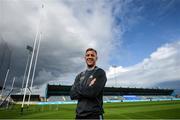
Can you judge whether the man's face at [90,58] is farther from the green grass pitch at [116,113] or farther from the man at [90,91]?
the green grass pitch at [116,113]

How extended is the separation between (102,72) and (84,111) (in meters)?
0.72

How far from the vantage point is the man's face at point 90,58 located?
3053 millimetres

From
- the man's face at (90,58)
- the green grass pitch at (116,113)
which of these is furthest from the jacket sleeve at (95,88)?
the green grass pitch at (116,113)

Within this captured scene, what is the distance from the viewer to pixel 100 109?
9.34 ft

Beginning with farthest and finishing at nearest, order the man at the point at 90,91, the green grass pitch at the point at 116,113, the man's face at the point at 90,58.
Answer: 1. the green grass pitch at the point at 116,113
2. the man's face at the point at 90,58
3. the man at the point at 90,91

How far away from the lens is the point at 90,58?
305 cm

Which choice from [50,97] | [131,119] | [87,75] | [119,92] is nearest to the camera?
[87,75]

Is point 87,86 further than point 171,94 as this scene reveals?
No

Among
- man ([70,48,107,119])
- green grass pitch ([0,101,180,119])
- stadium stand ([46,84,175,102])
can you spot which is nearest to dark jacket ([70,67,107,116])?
man ([70,48,107,119])

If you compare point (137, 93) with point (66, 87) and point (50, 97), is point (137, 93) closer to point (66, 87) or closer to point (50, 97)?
point (66, 87)

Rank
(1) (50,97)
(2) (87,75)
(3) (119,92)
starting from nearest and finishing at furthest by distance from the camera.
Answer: (2) (87,75)
(1) (50,97)
(3) (119,92)

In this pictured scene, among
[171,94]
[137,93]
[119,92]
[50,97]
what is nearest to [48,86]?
[50,97]

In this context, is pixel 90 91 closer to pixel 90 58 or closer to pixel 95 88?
pixel 95 88

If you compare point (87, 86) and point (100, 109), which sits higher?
point (87, 86)
